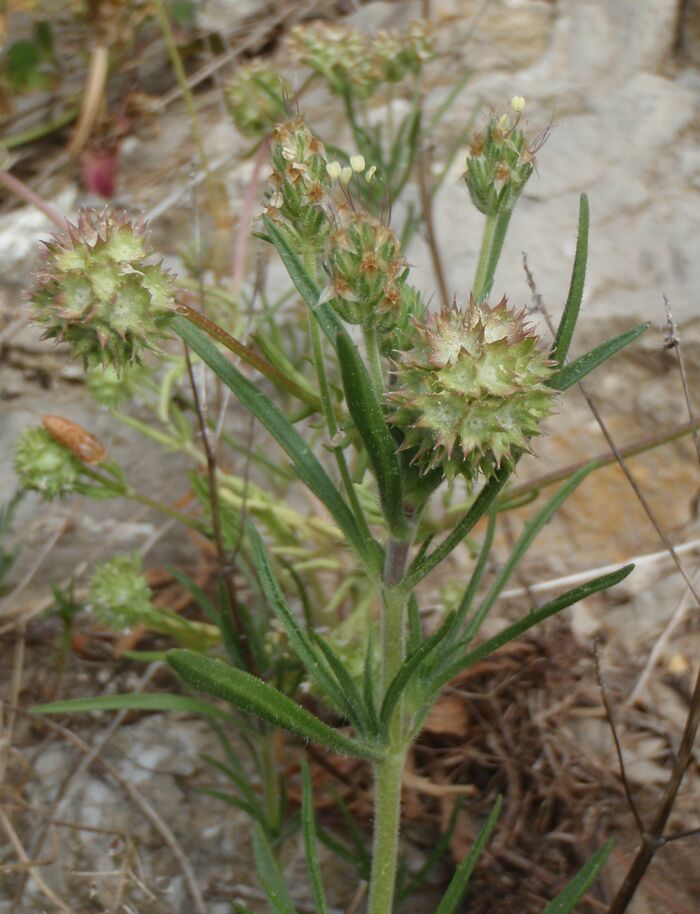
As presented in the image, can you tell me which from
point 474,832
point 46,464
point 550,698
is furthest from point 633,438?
point 46,464

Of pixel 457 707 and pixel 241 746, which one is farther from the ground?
pixel 457 707

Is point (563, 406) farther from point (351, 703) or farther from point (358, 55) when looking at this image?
point (351, 703)

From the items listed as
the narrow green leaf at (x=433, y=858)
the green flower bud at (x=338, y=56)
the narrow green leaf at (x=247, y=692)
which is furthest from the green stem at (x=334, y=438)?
the green flower bud at (x=338, y=56)

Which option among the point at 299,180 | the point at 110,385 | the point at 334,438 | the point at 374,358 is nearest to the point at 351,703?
the point at 334,438

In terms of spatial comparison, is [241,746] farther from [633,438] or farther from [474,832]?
[633,438]

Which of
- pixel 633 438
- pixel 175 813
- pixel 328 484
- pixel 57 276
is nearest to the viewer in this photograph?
pixel 57 276

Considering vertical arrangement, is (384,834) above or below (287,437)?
below
